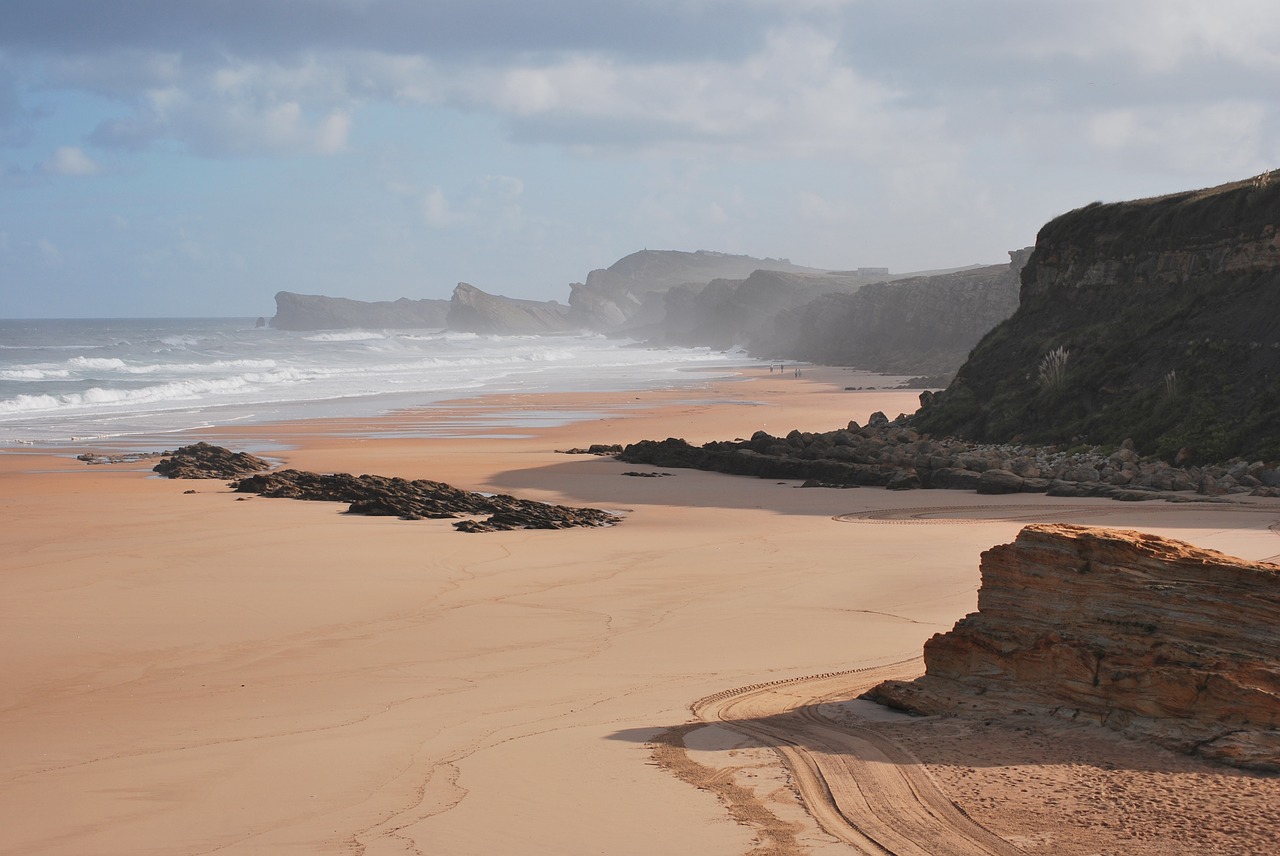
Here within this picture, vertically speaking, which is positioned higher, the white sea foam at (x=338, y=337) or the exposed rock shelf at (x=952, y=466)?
the white sea foam at (x=338, y=337)

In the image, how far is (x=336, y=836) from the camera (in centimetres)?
473

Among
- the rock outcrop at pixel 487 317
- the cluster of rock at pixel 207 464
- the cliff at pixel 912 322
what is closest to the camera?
the cluster of rock at pixel 207 464

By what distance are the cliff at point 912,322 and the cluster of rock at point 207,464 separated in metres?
40.6

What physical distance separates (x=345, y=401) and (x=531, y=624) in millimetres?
33729

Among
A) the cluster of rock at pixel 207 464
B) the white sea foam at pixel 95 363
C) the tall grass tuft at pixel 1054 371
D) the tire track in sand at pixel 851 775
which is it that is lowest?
the tire track in sand at pixel 851 775

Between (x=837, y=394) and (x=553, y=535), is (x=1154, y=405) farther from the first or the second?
(x=837, y=394)

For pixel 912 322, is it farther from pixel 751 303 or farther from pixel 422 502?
pixel 422 502

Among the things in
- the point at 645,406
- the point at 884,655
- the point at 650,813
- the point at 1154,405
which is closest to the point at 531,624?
the point at 884,655

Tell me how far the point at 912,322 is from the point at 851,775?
65.1 metres

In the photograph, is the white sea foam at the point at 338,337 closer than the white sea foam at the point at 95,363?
No

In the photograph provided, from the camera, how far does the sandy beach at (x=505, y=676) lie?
4.86m

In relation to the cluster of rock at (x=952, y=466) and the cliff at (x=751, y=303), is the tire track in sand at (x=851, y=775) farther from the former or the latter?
the cliff at (x=751, y=303)

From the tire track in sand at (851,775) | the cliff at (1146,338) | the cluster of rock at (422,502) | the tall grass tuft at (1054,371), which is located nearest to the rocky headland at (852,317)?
the cliff at (1146,338)

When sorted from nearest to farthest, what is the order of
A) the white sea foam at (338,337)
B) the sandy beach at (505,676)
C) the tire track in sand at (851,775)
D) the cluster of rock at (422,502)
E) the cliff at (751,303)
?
the tire track in sand at (851,775) < the sandy beach at (505,676) < the cluster of rock at (422,502) < the cliff at (751,303) < the white sea foam at (338,337)
